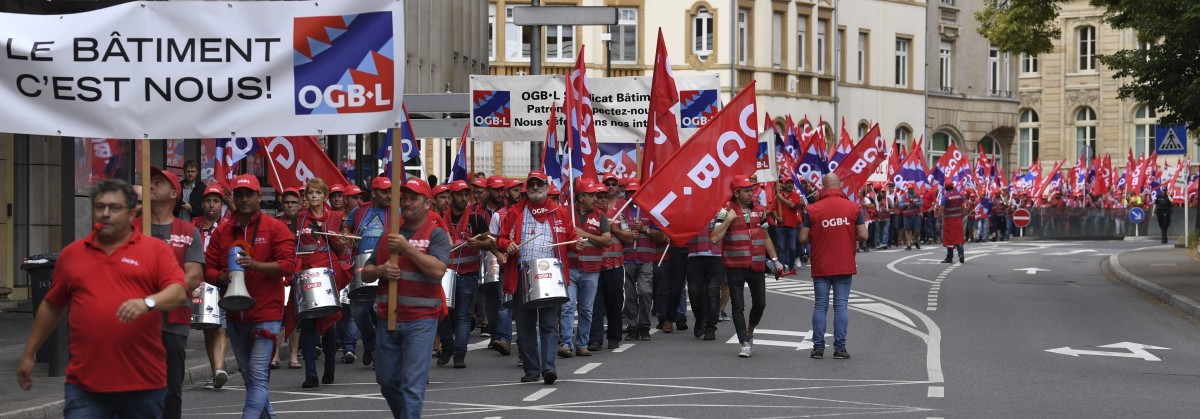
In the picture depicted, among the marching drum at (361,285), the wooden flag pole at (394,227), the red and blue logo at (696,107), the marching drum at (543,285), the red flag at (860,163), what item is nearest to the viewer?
the wooden flag pole at (394,227)

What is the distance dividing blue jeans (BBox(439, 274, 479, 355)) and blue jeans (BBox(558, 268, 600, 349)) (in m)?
0.86

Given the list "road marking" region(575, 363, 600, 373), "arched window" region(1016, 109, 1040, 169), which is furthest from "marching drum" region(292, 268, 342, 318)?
"arched window" region(1016, 109, 1040, 169)

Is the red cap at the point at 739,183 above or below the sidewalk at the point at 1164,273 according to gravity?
above

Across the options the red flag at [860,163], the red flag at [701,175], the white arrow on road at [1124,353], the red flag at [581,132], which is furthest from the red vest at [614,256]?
the red flag at [860,163]

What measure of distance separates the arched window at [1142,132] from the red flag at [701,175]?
73969 mm

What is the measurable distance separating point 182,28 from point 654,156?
26.5 ft

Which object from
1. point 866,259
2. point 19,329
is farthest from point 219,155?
point 866,259

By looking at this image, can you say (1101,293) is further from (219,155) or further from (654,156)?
(219,155)

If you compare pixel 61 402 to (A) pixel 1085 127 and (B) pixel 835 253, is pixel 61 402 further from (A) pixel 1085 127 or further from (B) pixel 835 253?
(A) pixel 1085 127

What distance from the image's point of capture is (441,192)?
1620 cm

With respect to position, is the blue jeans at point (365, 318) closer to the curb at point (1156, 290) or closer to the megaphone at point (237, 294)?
the megaphone at point (237, 294)

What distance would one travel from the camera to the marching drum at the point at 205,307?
1228 cm

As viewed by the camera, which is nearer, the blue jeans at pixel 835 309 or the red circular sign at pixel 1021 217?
the blue jeans at pixel 835 309

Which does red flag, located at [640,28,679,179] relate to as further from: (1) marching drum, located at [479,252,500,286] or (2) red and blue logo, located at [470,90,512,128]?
(2) red and blue logo, located at [470,90,512,128]
